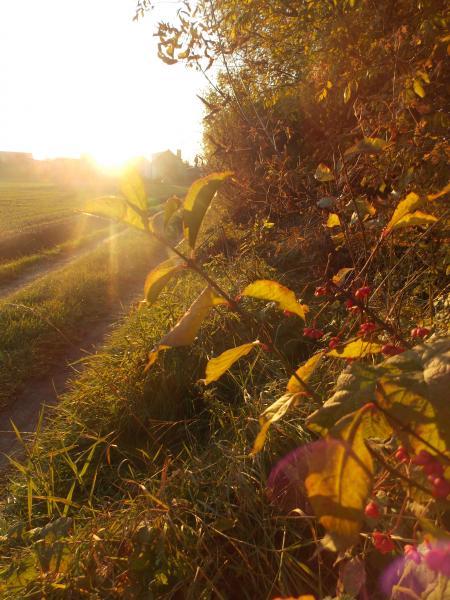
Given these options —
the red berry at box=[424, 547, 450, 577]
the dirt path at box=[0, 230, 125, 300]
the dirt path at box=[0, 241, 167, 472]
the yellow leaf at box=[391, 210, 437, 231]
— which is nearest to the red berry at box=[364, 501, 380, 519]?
the red berry at box=[424, 547, 450, 577]

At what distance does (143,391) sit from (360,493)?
101 inches

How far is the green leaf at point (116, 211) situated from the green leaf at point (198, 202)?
99mm

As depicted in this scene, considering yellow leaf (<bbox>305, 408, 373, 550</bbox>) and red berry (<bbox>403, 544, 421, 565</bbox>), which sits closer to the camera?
yellow leaf (<bbox>305, 408, 373, 550</bbox>)

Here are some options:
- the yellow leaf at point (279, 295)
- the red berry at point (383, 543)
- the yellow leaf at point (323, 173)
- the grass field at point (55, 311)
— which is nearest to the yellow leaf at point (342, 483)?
the yellow leaf at point (279, 295)

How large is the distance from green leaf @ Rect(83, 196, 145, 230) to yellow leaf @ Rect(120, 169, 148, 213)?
2cm

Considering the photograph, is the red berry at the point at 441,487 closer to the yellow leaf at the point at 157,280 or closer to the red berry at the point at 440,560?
the red berry at the point at 440,560

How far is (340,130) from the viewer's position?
4.11 m

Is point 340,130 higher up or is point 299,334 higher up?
point 340,130

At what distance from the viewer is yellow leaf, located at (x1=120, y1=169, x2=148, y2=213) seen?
80cm

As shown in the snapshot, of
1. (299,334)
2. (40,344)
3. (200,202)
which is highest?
(200,202)

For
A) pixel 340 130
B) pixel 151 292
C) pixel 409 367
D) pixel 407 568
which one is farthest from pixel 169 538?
pixel 340 130

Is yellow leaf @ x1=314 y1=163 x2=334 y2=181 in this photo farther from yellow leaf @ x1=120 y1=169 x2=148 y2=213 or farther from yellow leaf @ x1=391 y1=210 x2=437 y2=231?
yellow leaf @ x1=120 y1=169 x2=148 y2=213

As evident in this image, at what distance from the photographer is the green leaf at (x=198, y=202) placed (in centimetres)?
82

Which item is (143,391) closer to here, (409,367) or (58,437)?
(58,437)
